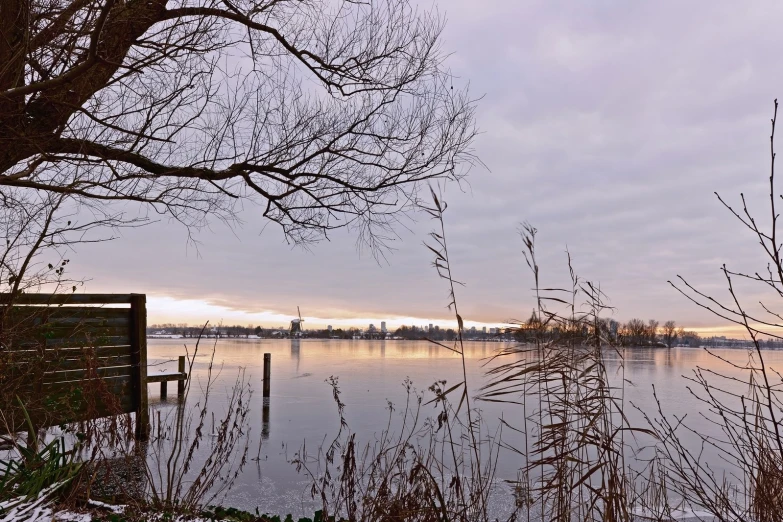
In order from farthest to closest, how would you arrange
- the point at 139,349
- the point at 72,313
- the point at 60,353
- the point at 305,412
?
the point at 305,412 → the point at 139,349 → the point at 72,313 → the point at 60,353

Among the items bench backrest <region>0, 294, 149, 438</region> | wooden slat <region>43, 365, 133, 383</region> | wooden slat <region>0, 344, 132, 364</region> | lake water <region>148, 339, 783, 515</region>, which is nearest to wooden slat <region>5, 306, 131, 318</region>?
bench backrest <region>0, 294, 149, 438</region>

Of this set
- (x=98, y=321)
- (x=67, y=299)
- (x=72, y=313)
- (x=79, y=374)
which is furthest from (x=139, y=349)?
(x=67, y=299)

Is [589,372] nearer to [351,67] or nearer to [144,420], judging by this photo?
[351,67]

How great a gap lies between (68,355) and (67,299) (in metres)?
1.04

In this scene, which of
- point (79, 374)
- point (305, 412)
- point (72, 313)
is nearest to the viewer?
point (79, 374)

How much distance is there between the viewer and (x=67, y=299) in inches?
256

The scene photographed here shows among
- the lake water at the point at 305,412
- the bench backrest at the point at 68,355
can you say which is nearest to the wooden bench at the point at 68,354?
the bench backrest at the point at 68,355

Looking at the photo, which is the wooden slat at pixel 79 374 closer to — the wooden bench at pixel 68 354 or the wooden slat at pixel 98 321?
the wooden bench at pixel 68 354

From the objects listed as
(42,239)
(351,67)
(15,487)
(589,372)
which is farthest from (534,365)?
(351,67)

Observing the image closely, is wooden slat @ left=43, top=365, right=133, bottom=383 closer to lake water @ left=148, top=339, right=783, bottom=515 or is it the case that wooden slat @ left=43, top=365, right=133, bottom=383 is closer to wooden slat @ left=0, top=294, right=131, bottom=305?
lake water @ left=148, top=339, right=783, bottom=515

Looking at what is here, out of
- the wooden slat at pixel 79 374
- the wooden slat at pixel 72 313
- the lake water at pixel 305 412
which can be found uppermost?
the wooden slat at pixel 72 313

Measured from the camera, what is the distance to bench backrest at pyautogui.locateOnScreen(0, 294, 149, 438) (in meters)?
5.03

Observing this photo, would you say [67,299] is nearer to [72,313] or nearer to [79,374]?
[72,313]

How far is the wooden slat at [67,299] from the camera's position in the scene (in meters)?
6.01
